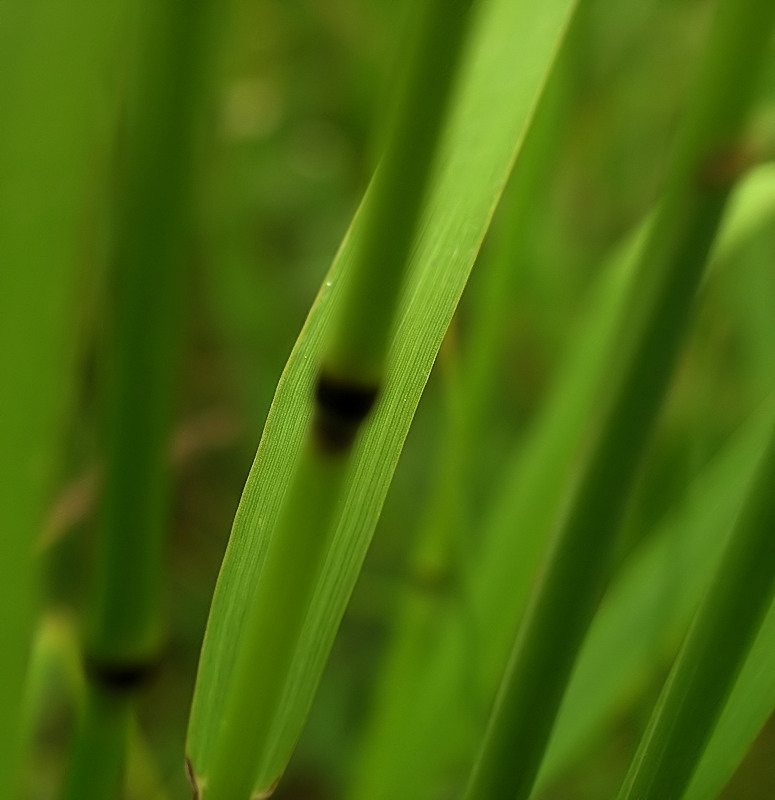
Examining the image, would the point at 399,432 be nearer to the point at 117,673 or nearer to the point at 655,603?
the point at 117,673

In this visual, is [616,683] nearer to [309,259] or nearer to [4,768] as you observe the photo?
[4,768]

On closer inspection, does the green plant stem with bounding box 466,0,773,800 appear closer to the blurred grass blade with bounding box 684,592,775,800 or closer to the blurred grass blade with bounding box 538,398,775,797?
the blurred grass blade with bounding box 684,592,775,800

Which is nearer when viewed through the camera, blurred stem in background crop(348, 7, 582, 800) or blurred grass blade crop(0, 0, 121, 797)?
blurred grass blade crop(0, 0, 121, 797)

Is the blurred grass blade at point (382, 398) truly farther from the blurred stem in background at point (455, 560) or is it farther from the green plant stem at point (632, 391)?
the blurred stem in background at point (455, 560)

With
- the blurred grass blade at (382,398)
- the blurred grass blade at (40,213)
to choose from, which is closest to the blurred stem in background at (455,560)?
the blurred grass blade at (382,398)

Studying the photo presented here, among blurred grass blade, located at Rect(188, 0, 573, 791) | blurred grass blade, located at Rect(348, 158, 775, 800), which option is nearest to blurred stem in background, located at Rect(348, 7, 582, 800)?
blurred grass blade, located at Rect(348, 158, 775, 800)

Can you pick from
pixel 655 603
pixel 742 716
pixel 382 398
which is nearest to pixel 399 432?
pixel 382 398
